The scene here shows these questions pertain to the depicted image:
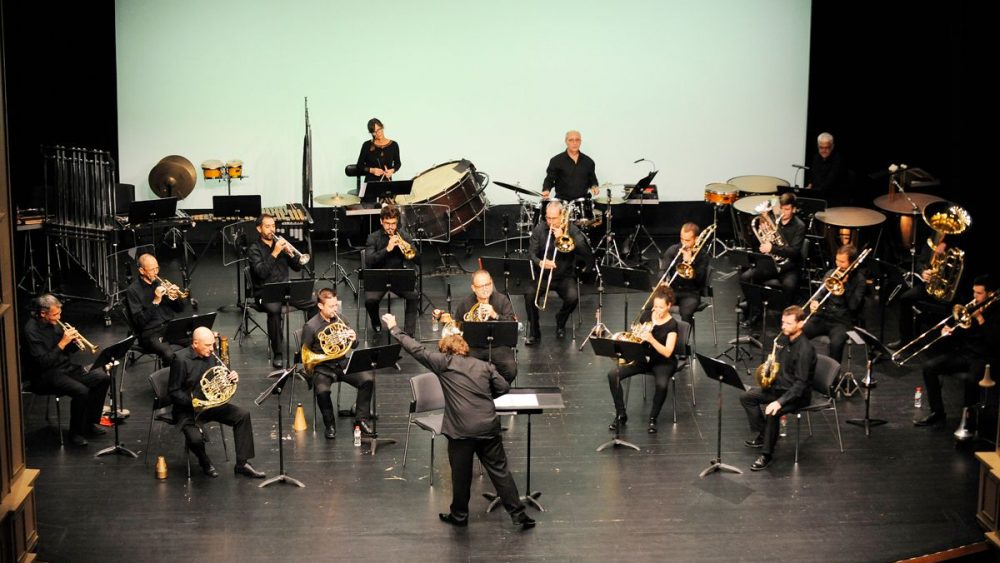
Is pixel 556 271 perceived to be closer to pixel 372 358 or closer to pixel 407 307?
pixel 407 307

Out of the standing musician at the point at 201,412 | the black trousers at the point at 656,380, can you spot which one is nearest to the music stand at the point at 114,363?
the standing musician at the point at 201,412

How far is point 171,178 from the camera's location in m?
16.6

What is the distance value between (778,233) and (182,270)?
24.5 feet

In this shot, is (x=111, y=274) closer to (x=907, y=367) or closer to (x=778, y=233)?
(x=778, y=233)

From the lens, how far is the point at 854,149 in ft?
54.4

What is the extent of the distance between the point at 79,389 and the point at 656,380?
4982mm

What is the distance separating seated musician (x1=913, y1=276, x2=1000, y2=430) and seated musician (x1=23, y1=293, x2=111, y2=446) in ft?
23.9

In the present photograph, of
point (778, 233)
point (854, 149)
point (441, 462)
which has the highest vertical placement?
point (854, 149)

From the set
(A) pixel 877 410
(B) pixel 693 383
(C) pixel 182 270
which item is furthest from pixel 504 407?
(C) pixel 182 270

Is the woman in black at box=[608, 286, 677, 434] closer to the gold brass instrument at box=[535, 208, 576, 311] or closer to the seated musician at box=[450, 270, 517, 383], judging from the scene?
the seated musician at box=[450, 270, 517, 383]

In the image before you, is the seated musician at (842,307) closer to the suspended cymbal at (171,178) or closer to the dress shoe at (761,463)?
the dress shoe at (761,463)

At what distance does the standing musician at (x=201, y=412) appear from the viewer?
9531 mm

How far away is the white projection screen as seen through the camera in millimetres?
16875

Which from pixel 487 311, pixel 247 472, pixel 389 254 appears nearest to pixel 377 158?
pixel 389 254
